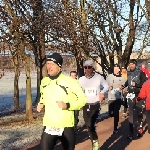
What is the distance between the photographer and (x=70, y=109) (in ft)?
16.7

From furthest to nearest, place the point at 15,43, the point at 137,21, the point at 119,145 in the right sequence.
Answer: the point at 137,21 < the point at 15,43 < the point at 119,145

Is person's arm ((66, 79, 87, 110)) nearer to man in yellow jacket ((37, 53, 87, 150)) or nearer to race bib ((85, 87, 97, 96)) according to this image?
man in yellow jacket ((37, 53, 87, 150))

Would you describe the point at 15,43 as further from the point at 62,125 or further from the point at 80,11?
the point at 62,125

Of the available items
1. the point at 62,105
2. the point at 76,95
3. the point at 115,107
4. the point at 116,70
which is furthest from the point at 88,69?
the point at 62,105

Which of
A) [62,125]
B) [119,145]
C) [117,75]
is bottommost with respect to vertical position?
[119,145]

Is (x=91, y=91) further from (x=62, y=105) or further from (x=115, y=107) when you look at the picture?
(x=62, y=105)

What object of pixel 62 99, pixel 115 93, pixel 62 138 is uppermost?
pixel 62 99

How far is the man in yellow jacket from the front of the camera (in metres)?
5.18

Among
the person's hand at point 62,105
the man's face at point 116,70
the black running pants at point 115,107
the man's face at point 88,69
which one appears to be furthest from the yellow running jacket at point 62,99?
the man's face at point 116,70

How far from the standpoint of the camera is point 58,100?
5.20 meters

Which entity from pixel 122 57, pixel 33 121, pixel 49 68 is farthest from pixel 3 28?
pixel 122 57

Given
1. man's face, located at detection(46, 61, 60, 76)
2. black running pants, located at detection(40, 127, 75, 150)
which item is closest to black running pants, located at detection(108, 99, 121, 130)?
black running pants, located at detection(40, 127, 75, 150)

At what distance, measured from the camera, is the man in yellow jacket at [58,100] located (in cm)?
518

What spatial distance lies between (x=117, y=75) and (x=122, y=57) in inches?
566
